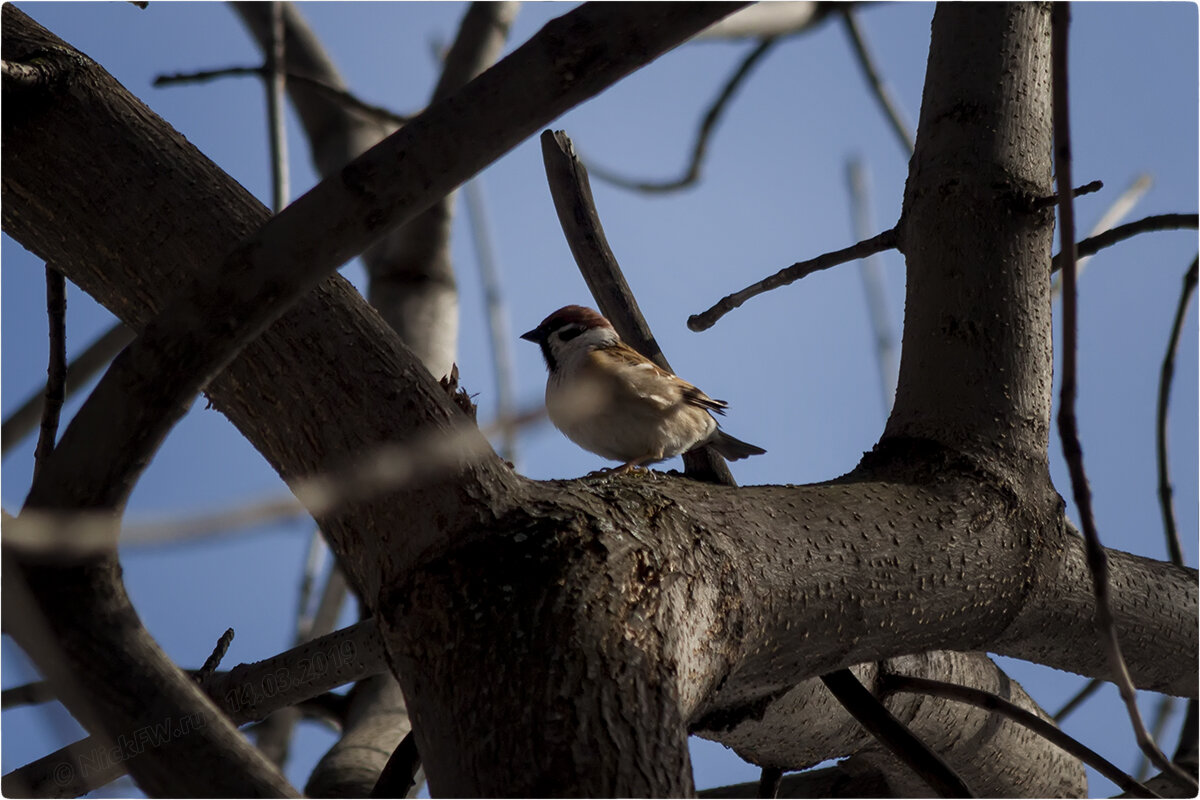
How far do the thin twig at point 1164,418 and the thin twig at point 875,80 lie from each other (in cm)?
116

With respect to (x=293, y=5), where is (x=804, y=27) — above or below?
below

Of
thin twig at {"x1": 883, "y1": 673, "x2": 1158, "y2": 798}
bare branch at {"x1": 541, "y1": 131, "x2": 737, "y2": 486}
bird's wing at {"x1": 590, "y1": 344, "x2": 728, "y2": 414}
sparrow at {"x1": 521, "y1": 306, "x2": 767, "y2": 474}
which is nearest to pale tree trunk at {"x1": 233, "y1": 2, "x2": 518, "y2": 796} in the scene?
bare branch at {"x1": 541, "y1": 131, "x2": 737, "y2": 486}

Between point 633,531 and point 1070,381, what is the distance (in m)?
0.58

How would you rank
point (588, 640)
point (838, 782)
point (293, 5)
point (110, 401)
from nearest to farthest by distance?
point (110, 401) → point (588, 640) → point (838, 782) → point (293, 5)

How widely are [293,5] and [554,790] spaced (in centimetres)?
436

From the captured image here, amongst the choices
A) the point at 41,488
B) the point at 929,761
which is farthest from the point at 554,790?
the point at 929,761

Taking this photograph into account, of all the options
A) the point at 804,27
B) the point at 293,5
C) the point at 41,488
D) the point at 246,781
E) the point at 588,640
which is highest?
the point at 293,5

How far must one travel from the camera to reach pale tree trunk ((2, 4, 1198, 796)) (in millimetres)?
1238

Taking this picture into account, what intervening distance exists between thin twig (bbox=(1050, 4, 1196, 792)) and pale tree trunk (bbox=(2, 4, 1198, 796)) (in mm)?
430

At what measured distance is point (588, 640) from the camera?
1.28m

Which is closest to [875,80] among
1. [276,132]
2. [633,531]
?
[276,132]

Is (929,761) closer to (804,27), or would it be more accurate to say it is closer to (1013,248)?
(1013,248)

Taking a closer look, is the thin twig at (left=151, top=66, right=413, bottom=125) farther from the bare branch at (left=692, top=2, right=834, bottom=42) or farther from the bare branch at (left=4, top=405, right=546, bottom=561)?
the bare branch at (left=4, top=405, right=546, bottom=561)

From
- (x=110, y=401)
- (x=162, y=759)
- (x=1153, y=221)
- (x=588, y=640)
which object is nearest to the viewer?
(x=162, y=759)
